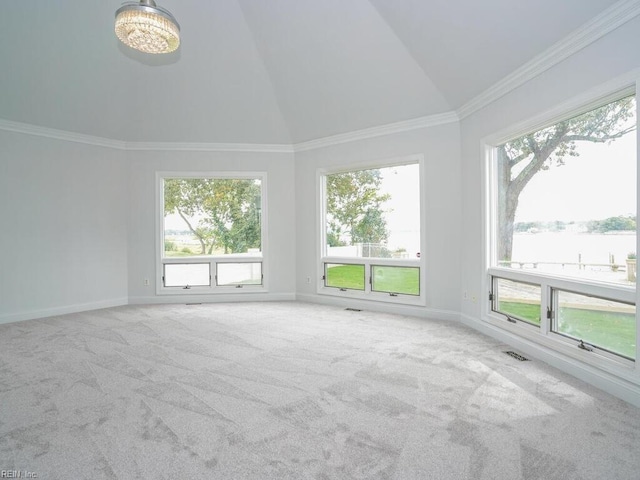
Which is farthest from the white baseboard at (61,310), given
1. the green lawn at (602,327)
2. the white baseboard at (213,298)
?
the green lawn at (602,327)

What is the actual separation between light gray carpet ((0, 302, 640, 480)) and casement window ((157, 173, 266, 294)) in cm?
213

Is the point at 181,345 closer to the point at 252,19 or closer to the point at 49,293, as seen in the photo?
the point at 49,293

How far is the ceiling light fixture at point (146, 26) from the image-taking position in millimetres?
2553

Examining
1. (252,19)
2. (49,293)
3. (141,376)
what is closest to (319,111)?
(252,19)

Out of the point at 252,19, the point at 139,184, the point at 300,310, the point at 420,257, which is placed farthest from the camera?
the point at 139,184

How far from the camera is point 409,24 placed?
3654mm

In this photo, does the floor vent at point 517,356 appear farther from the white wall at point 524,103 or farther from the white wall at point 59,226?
the white wall at point 59,226

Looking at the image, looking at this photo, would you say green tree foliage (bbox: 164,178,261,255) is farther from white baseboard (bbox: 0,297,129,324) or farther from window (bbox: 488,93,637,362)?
window (bbox: 488,93,637,362)

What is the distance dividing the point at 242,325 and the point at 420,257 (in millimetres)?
2662

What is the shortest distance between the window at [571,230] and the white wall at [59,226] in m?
5.78

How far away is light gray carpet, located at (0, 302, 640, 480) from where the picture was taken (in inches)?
71.7

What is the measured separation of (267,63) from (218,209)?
2.56m

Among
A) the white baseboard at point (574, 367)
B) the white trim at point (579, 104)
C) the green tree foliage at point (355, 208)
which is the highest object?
the white trim at point (579, 104)

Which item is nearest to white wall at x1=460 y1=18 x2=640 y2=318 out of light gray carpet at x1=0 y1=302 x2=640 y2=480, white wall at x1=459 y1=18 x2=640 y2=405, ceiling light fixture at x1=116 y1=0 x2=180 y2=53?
white wall at x1=459 y1=18 x2=640 y2=405
